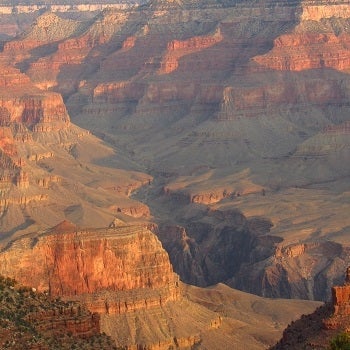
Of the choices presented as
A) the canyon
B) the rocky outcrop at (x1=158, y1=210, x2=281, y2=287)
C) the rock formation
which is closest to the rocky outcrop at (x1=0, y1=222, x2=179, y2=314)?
the canyon

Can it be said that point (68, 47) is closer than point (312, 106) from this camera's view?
No

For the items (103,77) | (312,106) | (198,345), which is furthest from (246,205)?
(103,77)

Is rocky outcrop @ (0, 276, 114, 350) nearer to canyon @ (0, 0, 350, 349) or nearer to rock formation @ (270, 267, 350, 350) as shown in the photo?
rock formation @ (270, 267, 350, 350)

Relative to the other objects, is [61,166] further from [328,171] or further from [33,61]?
[33,61]

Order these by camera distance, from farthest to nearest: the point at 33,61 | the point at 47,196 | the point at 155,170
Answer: the point at 33,61
the point at 155,170
the point at 47,196

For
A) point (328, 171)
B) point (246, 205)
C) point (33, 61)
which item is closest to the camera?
point (246, 205)

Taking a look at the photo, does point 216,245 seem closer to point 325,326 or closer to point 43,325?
point 325,326

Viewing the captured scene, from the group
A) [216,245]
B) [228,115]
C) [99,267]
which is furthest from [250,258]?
[228,115]

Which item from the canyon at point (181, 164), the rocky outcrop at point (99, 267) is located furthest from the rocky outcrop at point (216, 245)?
the rocky outcrop at point (99, 267)
